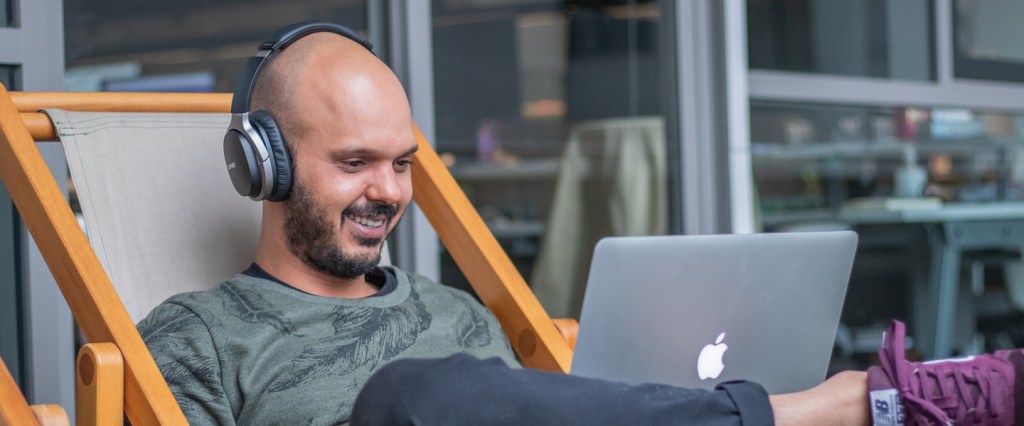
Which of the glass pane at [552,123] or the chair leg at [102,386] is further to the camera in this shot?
the glass pane at [552,123]

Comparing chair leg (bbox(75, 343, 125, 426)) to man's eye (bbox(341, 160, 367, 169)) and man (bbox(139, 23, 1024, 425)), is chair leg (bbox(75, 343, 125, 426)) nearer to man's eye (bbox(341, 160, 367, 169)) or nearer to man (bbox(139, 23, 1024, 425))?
man (bbox(139, 23, 1024, 425))

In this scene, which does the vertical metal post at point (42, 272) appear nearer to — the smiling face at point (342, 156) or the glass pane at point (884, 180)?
the smiling face at point (342, 156)

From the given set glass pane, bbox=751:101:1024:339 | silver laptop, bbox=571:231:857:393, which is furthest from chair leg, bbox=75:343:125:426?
glass pane, bbox=751:101:1024:339

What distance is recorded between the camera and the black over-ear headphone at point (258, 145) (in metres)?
1.46

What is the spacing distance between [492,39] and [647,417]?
5.88 feet

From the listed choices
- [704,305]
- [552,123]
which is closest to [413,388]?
A: [704,305]

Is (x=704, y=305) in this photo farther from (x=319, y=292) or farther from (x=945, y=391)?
(x=319, y=292)

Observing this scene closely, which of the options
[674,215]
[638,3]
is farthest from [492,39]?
[674,215]

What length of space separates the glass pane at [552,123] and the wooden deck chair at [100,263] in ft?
2.48

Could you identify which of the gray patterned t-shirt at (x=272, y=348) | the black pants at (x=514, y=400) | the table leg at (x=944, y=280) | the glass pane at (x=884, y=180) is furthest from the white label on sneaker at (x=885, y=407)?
the table leg at (x=944, y=280)

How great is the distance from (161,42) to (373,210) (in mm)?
858

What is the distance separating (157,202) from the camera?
5.52ft

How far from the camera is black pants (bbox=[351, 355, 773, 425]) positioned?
955mm

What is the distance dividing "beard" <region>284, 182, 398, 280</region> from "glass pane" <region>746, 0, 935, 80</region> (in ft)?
6.27
